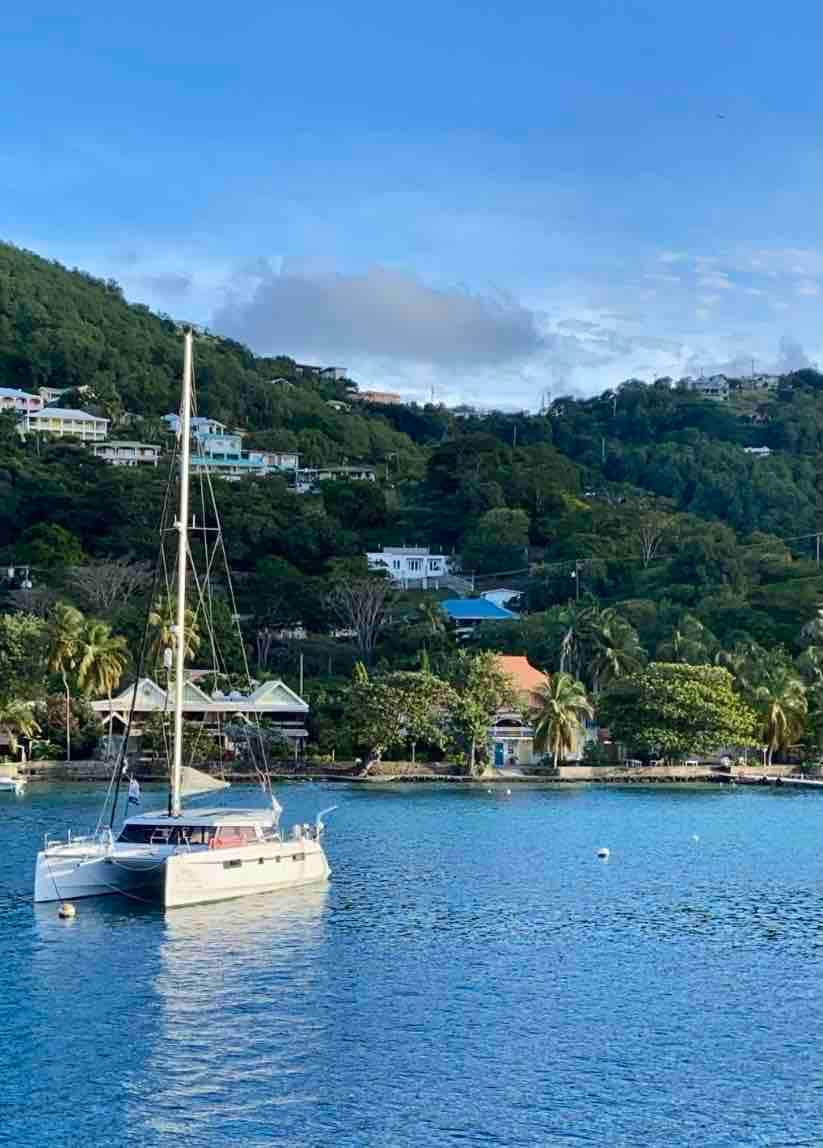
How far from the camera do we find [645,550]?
145375 mm

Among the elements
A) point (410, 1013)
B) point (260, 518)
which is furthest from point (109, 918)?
point (260, 518)

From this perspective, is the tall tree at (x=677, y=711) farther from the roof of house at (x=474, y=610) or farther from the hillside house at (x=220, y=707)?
the roof of house at (x=474, y=610)

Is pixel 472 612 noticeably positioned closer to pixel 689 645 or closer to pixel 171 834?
pixel 689 645

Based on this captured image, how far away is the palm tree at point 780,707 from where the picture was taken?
92.1 m

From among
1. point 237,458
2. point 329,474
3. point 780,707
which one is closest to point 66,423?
point 237,458

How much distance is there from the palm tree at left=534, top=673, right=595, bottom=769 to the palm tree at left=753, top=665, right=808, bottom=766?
38.0ft

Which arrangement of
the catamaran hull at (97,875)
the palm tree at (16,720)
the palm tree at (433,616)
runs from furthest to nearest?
1. the palm tree at (433,616)
2. the palm tree at (16,720)
3. the catamaran hull at (97,875)

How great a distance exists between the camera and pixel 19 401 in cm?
19462

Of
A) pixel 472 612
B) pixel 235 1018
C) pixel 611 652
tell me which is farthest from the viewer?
pixel 472 612

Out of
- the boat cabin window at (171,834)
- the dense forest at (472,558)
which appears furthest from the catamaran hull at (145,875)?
the dense forest at (472,558)

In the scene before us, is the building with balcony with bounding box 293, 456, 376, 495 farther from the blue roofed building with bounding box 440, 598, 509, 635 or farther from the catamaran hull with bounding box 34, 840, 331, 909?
the catamaran hull with bounding box 34, 840, 331, 909

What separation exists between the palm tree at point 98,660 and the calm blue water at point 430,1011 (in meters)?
33.4

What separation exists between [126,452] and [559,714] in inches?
4077

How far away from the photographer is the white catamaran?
1578 inches
